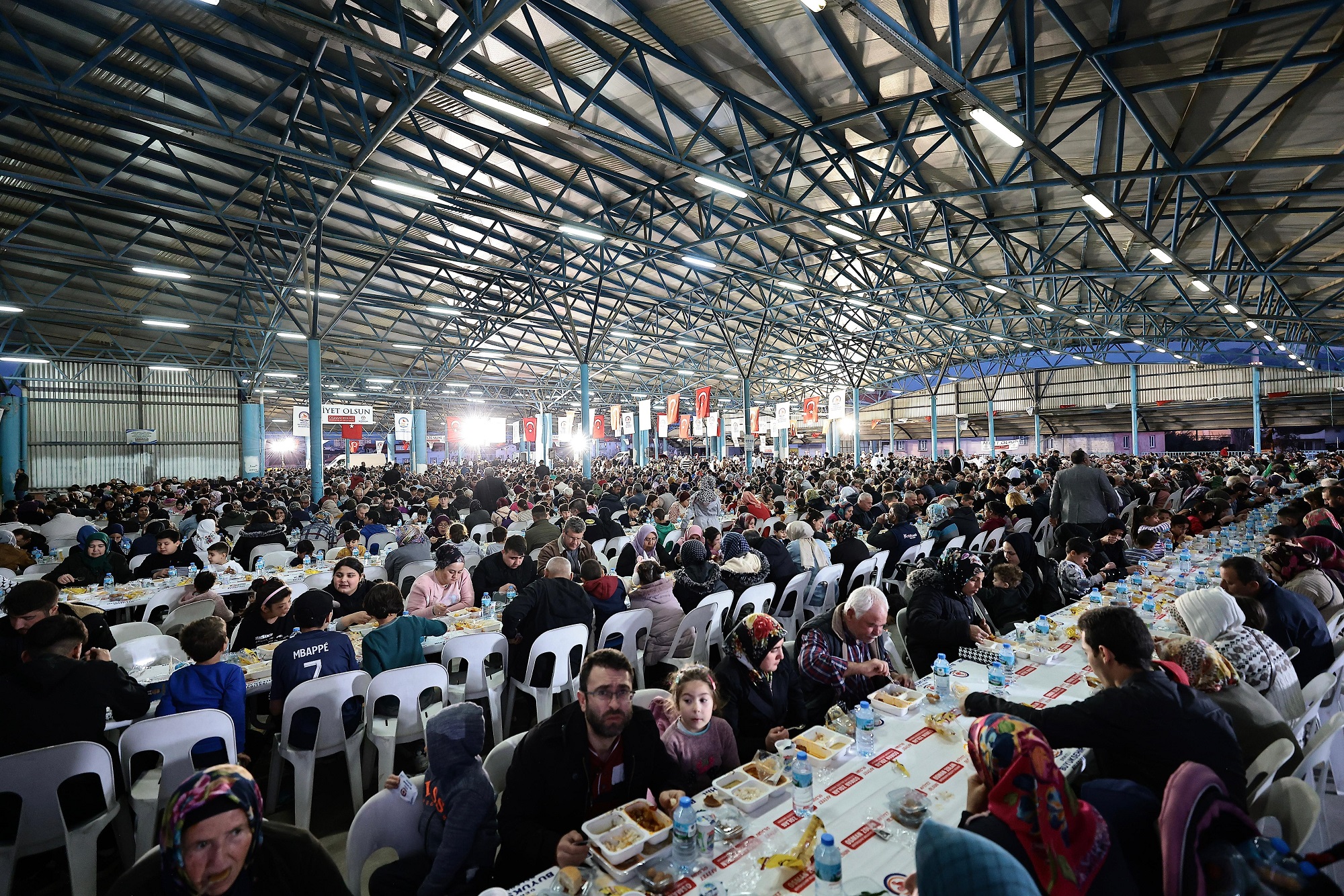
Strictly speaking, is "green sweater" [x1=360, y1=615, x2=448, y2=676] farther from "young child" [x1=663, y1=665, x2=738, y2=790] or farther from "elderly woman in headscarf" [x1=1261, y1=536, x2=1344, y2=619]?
"elderly woman in headscarf" [x1=1261, y1=536, x2=1344, y2=619]

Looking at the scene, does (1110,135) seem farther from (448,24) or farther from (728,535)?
(448,24)

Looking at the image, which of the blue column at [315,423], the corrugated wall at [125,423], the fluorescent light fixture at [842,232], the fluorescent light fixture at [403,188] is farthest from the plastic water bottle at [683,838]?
the corrugated wall at [125,423]

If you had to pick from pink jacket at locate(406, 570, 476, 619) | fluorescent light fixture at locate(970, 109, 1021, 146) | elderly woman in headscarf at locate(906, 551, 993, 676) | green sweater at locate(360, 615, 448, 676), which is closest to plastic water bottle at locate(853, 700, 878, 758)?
elderly woman in headscarf at locate(906, 551, 993, 676)

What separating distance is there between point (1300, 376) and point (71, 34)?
45.0m

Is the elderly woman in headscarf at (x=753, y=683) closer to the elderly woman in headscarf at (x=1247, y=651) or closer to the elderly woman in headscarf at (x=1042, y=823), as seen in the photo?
the elderly woman in headscarf at (x=1042, y=823)

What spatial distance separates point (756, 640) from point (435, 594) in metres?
3.58

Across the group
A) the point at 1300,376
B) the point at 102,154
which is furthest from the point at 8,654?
the point at 1300,376

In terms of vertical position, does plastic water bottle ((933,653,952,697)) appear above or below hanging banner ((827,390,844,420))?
below

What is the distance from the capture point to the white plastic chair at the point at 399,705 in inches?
152

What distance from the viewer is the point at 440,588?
5.72 metres

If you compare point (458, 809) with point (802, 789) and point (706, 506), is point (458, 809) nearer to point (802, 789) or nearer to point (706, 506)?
point (802, 789)

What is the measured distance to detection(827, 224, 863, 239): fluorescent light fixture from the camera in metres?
10.8

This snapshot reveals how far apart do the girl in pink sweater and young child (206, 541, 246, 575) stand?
318cm

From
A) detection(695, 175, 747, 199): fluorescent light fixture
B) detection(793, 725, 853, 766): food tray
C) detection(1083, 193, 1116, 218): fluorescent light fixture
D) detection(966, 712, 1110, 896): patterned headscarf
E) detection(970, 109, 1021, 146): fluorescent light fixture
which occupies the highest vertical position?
detection(695, 175, 747, 199): fluorescent light fixture
